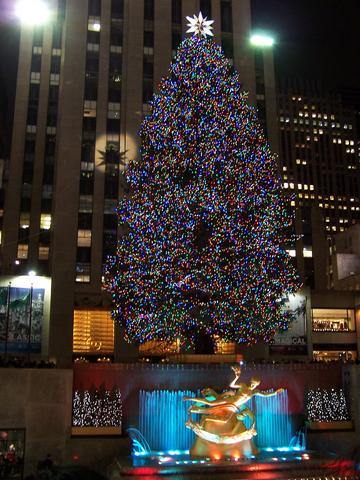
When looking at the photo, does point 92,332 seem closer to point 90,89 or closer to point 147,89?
point 90,89

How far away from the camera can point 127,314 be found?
30781 millimetres

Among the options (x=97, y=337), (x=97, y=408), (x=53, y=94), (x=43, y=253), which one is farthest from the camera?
(x=53, y=94)

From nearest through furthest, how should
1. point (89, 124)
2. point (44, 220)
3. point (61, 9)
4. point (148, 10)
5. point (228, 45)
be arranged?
point (89, 124), point (148, 10), point (228, 45), point (61, 9), point (44, 220)

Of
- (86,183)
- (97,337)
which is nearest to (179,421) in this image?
(97,337)

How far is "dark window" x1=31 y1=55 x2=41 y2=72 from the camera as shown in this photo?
66875 millimetres

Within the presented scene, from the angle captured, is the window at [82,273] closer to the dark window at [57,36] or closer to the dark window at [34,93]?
the dark window at [34,93]

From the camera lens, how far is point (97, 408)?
22703 mm

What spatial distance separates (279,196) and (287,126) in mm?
103458

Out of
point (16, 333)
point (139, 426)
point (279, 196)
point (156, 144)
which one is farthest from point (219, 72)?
point (16, 333)

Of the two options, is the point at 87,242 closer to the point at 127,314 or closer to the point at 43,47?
the point at 127,314

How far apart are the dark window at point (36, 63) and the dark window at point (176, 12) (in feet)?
69.6

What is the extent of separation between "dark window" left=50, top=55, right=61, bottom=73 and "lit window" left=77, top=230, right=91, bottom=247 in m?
29.4

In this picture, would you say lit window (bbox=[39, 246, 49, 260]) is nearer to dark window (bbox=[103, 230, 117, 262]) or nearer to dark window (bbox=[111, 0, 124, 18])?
dark window (bbox=[103, 230, 117, 262])

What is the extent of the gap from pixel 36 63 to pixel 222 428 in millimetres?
57692
